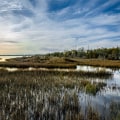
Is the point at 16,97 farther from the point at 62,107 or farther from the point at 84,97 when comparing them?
the point at 84,97

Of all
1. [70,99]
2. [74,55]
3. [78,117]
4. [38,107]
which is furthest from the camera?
[74,55]

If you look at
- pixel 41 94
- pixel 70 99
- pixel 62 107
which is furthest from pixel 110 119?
pixel 41 94

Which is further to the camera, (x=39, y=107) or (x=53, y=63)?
(x=53, y=63)

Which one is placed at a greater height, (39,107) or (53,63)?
(39,107)

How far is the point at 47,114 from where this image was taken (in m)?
10.8

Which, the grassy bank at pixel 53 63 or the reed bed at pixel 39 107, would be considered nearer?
the reed bed at pixel 39 107

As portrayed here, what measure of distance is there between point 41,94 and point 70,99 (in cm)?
252

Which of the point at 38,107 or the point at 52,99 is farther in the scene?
the point at 52,99

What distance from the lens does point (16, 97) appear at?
14000 mm

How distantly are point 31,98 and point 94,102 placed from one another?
4.24 metres

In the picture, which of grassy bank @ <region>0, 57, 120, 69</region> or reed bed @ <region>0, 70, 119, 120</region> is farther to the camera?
grassy bank @ <region>0, 57, 120, 69</region>

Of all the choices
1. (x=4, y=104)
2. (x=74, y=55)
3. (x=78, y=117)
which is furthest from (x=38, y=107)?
(x=74, y=55)

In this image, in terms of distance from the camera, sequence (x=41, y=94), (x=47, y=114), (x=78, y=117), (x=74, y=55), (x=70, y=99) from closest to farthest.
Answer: (x=78, y=117), (x=47, y=114), (x=70, y=99), (x=41, y=94), (x=74, y=55)

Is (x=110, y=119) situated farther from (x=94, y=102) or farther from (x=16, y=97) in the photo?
(x=16, y=97)
